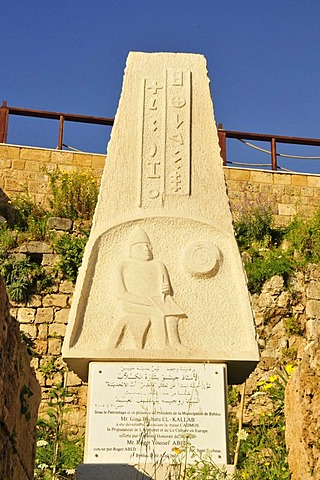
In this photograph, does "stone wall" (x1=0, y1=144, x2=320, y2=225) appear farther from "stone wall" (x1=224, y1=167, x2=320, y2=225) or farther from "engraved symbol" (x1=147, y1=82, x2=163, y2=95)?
"engraved symbol" (x1=147, y1=82, x2=163, y2=95)

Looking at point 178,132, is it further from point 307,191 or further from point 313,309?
point 307,191

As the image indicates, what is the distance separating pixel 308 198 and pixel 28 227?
3.88 metres

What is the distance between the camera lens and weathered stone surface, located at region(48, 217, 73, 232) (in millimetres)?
9836

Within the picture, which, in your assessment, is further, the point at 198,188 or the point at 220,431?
the point at 198,188

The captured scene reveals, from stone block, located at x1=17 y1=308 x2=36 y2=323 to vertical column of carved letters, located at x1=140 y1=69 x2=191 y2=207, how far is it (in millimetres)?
3867

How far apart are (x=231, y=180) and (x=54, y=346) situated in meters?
3.93

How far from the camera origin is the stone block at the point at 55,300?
9.09m

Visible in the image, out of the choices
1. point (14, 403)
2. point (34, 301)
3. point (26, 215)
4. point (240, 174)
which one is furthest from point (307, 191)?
point (14, 403)

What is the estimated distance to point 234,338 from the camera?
4.89 metres

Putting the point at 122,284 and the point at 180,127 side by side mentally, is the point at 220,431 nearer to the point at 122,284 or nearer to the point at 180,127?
the point at 122,284

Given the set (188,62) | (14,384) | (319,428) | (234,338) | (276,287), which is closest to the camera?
(14,384)

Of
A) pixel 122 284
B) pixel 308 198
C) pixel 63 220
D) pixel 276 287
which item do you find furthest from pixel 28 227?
pixel 122 284

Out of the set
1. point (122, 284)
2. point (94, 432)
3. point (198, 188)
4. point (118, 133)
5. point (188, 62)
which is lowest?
point (94, 432)

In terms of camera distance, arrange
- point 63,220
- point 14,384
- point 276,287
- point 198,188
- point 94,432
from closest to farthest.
Result: point 14,384 < point 94,432 < point 198,188 < point 276,287 < point 63,220
